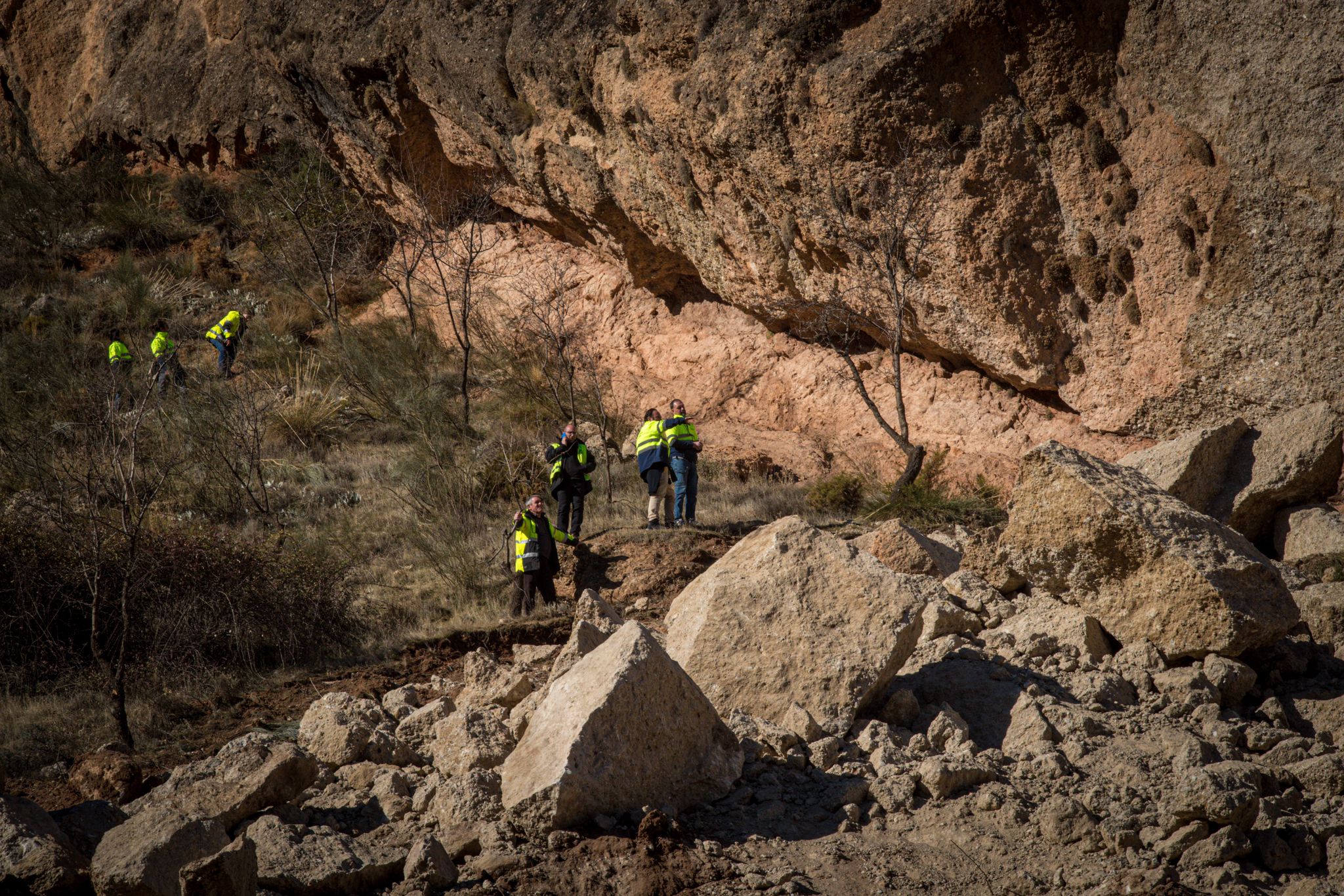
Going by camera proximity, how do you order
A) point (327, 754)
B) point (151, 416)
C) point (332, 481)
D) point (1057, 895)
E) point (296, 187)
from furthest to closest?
point (296, 187) → point (332, 481) → point (151, 416) → point (327, 754) → point (1057, 895)

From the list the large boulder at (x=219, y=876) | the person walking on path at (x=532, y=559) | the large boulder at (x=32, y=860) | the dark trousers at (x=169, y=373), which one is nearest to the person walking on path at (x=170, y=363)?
the dark trousers at (x=169, y=373)

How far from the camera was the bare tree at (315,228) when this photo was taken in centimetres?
1972

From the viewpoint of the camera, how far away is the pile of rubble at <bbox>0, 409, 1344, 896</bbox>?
389cm

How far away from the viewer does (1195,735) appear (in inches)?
186

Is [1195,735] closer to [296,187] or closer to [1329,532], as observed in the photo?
[1329,532]

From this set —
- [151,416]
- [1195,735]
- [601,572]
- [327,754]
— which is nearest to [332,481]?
[151,416]

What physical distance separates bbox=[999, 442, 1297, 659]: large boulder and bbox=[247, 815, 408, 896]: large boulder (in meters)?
3.77

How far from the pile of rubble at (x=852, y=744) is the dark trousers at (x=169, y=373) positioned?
4.68 m

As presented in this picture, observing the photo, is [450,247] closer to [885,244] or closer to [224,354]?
[224,354]

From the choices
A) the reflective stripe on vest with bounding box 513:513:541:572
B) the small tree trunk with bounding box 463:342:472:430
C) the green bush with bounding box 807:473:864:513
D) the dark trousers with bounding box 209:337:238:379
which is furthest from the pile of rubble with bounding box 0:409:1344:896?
the dark trousers with bounding box 209:337:238:379

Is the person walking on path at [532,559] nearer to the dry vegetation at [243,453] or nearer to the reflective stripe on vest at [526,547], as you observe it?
the reflective stripe on vest at [526,547]

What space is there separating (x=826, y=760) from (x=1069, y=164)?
8202 millimetres

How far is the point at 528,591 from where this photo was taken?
8664mm

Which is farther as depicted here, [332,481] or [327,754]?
[332,481]
